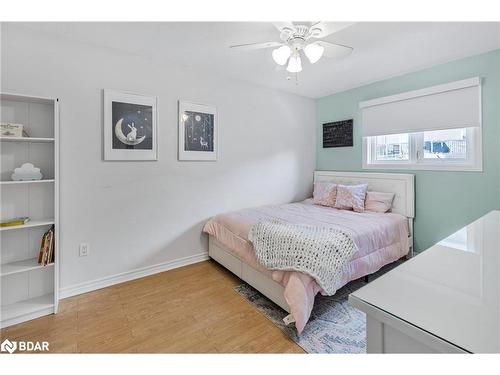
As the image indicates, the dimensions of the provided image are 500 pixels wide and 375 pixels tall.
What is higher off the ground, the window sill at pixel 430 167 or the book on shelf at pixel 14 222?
the window sill at pixel 430 167

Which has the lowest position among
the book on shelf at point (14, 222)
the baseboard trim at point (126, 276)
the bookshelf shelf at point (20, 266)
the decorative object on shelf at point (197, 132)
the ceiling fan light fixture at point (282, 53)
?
the baseboard trim at point (126, 276)

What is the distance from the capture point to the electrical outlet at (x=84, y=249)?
2.23 m

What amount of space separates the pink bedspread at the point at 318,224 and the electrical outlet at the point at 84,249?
3.94ft

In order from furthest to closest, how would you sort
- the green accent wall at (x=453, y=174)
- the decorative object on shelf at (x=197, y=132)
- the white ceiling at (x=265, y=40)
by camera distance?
the decorative object on shelf at (x=197, y=132), the green accent wall at (x=453, y=174), the white ceiling at (x=265, y=40)

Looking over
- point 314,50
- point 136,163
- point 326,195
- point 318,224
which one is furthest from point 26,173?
point 326,195

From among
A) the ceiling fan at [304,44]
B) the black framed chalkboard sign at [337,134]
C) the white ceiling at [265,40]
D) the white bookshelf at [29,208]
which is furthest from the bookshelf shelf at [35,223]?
the black framed chalkboard sign at [337,134]

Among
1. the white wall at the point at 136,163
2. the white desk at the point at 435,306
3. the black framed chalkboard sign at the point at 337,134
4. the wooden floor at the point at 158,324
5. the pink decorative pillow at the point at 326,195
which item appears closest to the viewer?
the white desk at the point at 435,306

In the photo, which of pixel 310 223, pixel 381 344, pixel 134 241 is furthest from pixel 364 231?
pixel 134 241

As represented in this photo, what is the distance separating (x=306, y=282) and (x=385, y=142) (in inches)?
103

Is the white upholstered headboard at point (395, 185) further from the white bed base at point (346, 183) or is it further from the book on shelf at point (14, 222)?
the book on shelf at point (14, 222)

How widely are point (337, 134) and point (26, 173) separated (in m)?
3.77

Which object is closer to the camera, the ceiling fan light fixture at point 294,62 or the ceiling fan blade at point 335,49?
the ceiling fan blade at point 335,49

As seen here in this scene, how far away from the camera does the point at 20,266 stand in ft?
6.13

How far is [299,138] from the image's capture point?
397 centimetres
